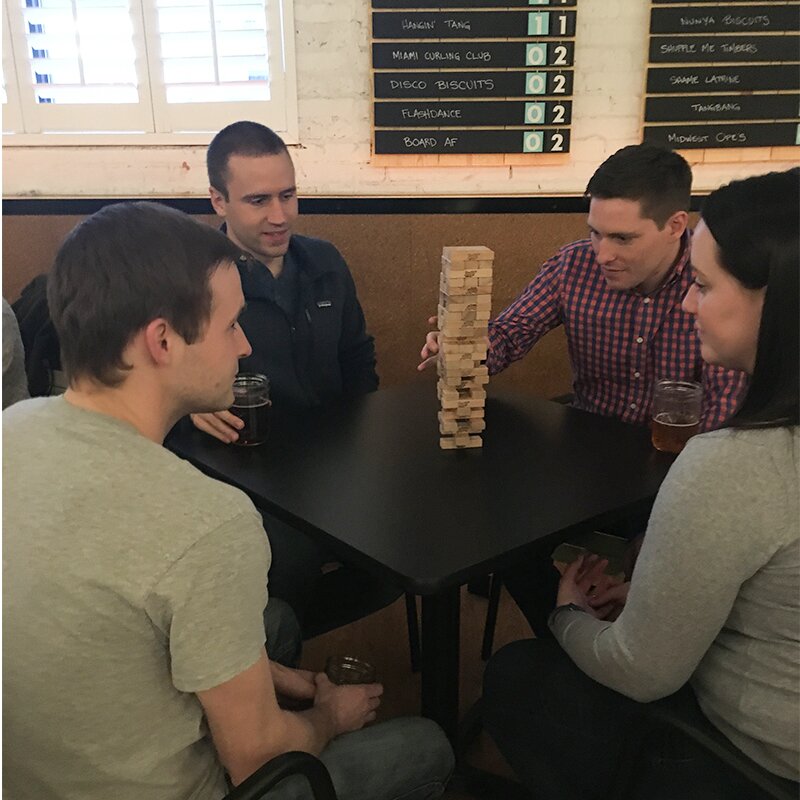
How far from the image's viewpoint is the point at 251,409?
1.49 meters

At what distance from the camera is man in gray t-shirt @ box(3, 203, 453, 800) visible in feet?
2.45

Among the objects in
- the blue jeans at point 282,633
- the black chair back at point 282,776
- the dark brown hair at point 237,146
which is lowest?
the blue jeans at point 282,633

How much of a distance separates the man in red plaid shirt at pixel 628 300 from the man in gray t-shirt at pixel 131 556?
90 cm

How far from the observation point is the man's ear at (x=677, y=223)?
1825 mm

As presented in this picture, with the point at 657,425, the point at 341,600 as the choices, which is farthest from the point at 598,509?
the point at 341,600

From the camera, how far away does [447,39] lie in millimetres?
2672

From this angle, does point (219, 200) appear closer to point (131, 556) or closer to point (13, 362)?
point (13, 362)

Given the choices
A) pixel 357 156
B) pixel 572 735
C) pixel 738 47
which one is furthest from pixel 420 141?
pixel 572 735

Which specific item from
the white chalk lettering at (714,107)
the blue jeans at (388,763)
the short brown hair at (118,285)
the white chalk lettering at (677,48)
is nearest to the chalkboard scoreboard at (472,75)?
Result: the white chalk lettering at (677,48)

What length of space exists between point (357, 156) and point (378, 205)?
20 cm

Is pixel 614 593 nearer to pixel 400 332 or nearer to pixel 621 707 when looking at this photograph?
pixel 621 707

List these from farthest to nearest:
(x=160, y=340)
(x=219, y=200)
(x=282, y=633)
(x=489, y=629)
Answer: (x=489, y=629) → (x=219, y=200) → (x=282, y=633) → (x=160, y=340)

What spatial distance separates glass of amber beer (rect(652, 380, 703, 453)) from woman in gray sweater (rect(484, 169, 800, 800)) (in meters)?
0.37

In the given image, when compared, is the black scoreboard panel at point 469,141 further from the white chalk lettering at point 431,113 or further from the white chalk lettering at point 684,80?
the white chalk lettering at point 684,80
